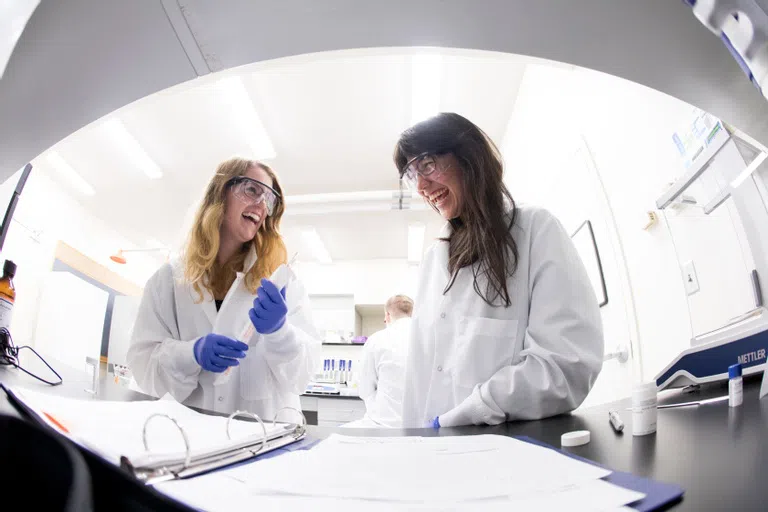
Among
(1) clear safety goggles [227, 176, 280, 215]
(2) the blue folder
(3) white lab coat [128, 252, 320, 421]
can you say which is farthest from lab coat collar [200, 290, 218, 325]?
(2) the blue folder

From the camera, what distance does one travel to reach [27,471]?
198 millimetres

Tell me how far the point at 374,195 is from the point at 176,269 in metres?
3.00

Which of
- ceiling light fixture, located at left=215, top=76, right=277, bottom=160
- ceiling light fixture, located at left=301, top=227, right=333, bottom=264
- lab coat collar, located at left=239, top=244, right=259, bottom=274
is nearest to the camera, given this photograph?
Result: lab coat collar, located at left=239, top=244, right=259, bottom=274

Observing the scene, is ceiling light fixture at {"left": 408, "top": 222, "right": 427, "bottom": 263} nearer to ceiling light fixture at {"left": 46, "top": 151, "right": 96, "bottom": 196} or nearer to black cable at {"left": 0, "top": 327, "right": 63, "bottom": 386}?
ceiling light fixture at {"left": 46, "top": 151, "right": 96, "bottom": 196}

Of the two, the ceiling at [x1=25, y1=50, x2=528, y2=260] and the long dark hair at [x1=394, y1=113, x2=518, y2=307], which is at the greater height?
the ceiling at [x1=25, y1=50, x2=528, y2=260]

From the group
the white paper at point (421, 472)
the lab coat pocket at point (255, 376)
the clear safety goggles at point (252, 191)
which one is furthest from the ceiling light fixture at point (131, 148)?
the white paper at point (421, 472)

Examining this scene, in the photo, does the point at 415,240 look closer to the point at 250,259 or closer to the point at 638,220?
the point at 638,220

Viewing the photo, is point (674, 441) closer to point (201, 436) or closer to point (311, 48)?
point (201, 436)

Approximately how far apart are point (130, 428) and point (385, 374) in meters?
2.70

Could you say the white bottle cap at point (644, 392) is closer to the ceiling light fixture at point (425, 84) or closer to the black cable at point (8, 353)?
the black cable at point (8, 353)

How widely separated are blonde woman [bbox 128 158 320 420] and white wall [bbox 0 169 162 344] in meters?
3.25

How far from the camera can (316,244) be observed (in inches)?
208

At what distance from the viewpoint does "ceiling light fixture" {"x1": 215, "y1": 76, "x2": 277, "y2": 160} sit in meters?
2.81

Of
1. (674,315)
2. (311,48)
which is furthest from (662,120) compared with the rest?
(311,48)
